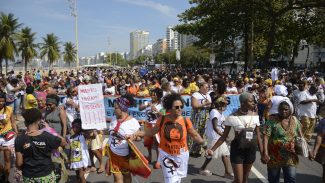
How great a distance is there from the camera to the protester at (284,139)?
15.6ft

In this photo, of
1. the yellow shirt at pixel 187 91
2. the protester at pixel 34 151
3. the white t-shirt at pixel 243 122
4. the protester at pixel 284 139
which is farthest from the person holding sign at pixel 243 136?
the yellow shirt at pixel 187 91

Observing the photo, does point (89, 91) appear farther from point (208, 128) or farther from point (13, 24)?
point (13, 24)

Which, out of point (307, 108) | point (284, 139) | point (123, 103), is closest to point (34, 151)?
point (123, 103)

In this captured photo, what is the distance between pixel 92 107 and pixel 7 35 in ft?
173

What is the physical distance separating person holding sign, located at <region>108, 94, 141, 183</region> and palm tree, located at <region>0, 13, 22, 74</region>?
5120cm

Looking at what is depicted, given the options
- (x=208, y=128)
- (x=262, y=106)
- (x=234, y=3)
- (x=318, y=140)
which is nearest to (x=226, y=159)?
(x=208, y=128)

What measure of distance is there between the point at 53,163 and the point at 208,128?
10.6ft

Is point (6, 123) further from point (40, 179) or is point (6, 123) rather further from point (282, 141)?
point (282, 141)

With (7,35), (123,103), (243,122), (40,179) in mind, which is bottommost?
(40,179)

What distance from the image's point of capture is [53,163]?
4328 mm

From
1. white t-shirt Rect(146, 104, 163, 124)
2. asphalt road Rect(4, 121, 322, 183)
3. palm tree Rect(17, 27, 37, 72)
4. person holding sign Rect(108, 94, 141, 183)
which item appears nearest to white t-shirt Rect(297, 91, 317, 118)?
asphalt road Rect(4, 121, 322, 183)

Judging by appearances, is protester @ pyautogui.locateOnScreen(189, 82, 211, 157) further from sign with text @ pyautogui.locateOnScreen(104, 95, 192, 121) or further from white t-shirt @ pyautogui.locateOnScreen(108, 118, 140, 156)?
sign with text @ pyautogui.locateOnScreen(104, 95, 192, 121)

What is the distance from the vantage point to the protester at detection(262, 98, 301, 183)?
4.75m

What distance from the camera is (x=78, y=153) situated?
572 centimetres
